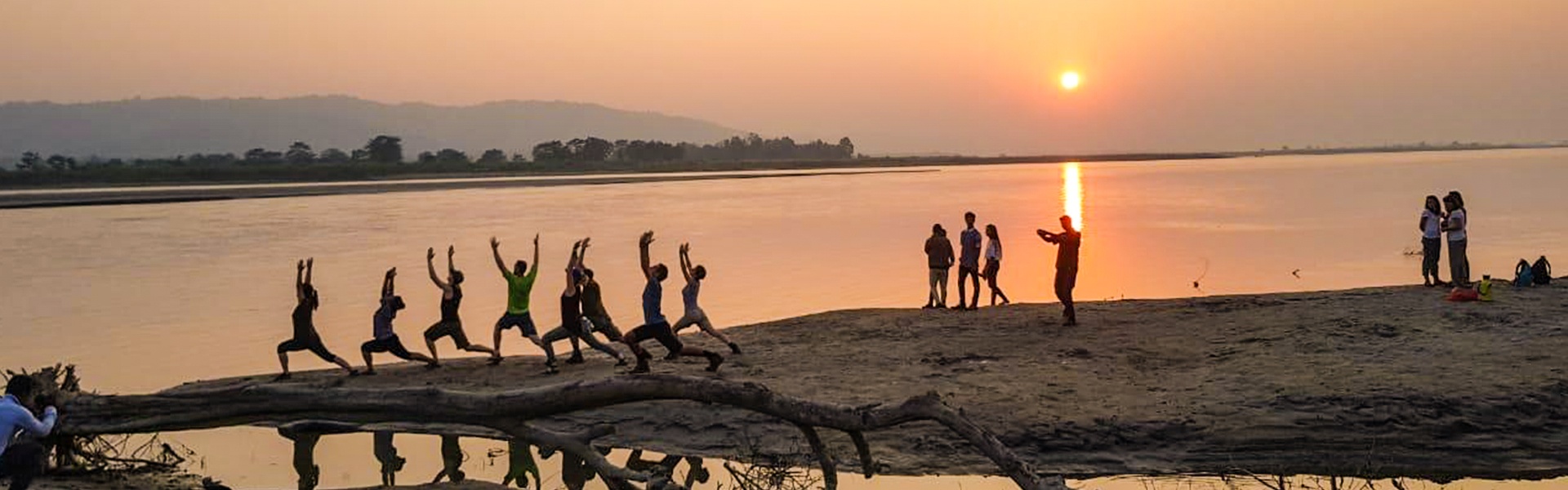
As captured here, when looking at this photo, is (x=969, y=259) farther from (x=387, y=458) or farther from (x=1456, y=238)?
(x=387, y=458)

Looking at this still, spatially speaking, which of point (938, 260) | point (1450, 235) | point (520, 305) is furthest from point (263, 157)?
point (1450, 235)

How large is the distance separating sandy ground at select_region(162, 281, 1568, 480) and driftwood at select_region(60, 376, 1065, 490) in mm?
3191

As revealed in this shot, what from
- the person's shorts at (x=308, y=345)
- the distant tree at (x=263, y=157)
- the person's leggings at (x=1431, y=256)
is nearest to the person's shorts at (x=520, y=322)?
the person's shorts at (x=308, y=345)

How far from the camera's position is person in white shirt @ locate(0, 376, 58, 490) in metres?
8.97

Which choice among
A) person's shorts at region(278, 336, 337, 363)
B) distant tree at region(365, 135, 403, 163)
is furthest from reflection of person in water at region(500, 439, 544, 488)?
distant tree at region(365, 135, 403, 163)

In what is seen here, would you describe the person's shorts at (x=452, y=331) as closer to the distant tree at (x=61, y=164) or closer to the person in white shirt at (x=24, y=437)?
the person in white shirt at (x=24, y=437)

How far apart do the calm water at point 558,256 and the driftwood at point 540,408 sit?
221cm

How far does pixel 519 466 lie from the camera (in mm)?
12422

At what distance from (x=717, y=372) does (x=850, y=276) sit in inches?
620

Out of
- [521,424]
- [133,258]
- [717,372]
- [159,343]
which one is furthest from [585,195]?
[521,424]

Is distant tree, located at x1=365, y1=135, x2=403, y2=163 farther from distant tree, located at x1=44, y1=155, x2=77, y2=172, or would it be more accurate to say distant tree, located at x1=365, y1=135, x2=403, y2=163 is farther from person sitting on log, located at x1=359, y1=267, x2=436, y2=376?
person sitting on log, located at x1=359, y1=267, x2=436, y2=376

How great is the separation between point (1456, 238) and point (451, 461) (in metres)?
14.6

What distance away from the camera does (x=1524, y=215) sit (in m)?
50.8

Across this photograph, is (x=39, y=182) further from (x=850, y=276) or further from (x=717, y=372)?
(x=717, y=372)
